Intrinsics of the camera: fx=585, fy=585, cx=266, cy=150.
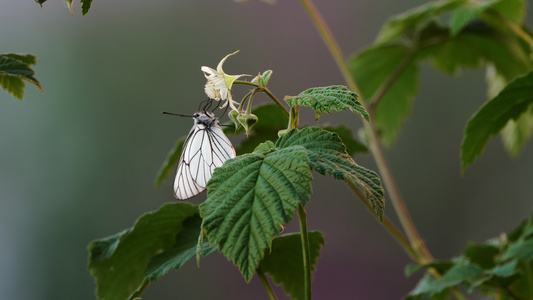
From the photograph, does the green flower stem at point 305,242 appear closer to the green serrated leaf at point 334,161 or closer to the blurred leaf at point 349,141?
the green serrated leaf at point 334,161

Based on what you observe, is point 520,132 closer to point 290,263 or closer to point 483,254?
point 483,254

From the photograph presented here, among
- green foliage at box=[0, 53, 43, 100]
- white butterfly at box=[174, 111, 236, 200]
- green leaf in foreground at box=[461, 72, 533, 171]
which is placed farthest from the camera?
green leaf in foreground at box=[461, 72, 533, 171]

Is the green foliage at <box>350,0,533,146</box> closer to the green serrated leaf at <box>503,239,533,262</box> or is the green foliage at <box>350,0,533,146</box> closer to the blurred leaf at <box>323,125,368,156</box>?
the blurred leaf at <box>323,125,368,156</box>

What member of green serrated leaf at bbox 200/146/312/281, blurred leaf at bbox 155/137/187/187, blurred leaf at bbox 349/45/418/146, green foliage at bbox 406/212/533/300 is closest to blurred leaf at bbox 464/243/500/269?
green foliage at bbox 406/212/533/300

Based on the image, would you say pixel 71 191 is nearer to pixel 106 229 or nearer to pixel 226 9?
pixel 106 229

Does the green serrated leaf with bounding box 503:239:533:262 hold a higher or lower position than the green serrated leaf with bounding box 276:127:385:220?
lower

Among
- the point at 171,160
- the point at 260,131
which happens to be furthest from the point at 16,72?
the point at 260,131
